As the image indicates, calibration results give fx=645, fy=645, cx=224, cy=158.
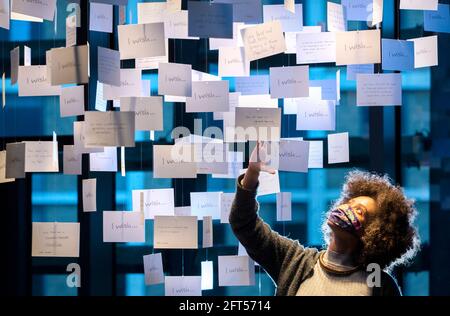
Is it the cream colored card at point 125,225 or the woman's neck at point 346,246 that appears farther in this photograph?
the cream colored card at point 125,225

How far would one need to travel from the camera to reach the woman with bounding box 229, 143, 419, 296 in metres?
2.24

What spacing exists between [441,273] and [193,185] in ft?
5.13

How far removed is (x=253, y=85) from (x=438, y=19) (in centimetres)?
85

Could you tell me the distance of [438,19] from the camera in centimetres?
280

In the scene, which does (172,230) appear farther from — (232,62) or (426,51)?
(426,51)

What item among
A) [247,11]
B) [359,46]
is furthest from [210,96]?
[359,46]

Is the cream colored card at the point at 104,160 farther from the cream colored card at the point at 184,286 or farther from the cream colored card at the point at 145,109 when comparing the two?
the cream colored card at the point at 184,286

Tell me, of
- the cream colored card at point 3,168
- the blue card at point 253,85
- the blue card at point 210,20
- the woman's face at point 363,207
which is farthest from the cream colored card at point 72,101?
the woman's face at point 363,207

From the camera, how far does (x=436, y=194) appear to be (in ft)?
12.4

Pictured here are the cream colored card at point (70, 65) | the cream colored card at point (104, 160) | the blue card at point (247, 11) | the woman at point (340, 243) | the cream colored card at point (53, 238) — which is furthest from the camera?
the cream colored card at point (104, 160)

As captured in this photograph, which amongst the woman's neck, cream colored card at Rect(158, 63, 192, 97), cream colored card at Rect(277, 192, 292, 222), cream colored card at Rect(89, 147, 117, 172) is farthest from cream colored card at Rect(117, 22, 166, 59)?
the woman's neck

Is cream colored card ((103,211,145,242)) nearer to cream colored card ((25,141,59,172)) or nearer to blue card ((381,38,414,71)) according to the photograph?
cream colored card ((25,141,59,172))

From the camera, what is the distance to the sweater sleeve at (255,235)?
7.48 feet

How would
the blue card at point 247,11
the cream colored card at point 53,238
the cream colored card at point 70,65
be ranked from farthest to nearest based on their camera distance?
1. the cream colored card at point 53,238
2. the blue card at point 247,11
3. the cream colored card at point 70,65
